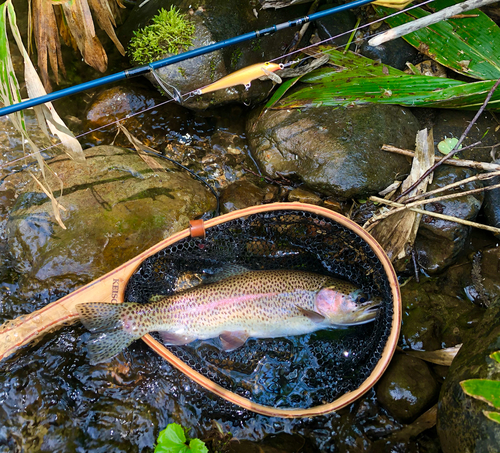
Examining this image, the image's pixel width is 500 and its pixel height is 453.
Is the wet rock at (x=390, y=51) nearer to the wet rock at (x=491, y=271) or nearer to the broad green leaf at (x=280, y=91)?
the broad green leaf at (x=280, y=91)

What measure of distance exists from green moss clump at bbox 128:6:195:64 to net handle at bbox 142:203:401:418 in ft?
6.69

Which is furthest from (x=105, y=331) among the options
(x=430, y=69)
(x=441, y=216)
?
(x=430, y=69)

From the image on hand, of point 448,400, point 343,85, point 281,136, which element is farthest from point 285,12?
point 448,400

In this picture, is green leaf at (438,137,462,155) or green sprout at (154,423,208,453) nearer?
green sprout at (154,423,208,453)

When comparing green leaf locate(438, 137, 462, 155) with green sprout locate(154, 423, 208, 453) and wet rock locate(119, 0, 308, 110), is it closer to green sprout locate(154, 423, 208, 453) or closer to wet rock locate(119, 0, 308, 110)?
wet rock locate(119, 0, 308, 110)

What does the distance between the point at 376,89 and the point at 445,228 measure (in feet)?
5.81

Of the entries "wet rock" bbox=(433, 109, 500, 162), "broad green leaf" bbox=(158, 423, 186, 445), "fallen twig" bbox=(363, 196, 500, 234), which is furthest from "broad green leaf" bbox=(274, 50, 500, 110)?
"broad green leaf" bbox=(158, 423, 186, 445)

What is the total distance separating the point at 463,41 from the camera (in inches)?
165

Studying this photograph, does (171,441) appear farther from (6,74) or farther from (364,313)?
(6,74)

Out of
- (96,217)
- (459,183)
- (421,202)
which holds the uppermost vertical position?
(96,217)

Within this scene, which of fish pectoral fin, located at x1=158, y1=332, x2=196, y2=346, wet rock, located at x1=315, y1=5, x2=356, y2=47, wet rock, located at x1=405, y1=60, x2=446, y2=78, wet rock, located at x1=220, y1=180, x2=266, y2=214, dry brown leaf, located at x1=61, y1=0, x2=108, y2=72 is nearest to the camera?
dry brown leaf, located at x1=61, y1=0, x2=108, y2=72

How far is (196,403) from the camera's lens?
12.0 ft

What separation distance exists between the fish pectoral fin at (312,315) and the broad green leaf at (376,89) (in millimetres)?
2378

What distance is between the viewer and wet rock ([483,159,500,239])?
13.2ft
